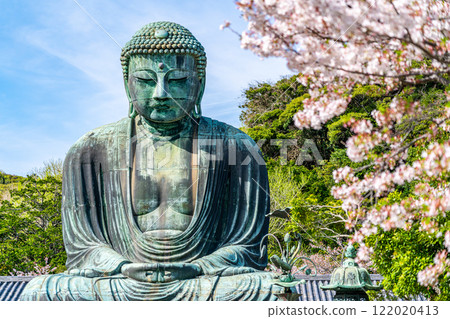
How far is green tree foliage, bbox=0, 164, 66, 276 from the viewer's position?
25359 mm

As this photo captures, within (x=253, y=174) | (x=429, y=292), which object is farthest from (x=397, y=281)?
(x=253, y=174)

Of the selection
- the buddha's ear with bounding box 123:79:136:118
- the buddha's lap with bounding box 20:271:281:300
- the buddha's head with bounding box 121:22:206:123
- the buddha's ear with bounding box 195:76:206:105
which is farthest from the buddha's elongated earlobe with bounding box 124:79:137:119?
the buddha's lap with bounding box 20:271:281:300

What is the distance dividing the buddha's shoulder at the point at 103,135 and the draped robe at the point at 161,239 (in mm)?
14

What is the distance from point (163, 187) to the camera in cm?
1040

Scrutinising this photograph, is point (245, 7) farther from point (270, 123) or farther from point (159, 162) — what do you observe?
point (270, 123)

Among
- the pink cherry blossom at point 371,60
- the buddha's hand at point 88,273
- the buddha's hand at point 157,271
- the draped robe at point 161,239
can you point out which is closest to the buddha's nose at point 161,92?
the draped robe at point 161,239

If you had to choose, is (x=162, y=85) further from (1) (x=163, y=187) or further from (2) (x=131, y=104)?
(1) (x=163, y=187)

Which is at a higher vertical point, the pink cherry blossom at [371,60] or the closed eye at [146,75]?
the closed eye at [146,75]

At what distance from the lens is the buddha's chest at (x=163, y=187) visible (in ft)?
33.7

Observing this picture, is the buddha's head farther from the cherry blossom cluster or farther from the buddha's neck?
the cherry blossom cluster

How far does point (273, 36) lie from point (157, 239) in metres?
3.66

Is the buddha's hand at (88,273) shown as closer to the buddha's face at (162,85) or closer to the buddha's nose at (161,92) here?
the buddha's face at (162,85)

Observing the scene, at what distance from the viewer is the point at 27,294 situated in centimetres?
948

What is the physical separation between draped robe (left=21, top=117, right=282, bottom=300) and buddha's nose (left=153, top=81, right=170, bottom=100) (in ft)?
2.39
